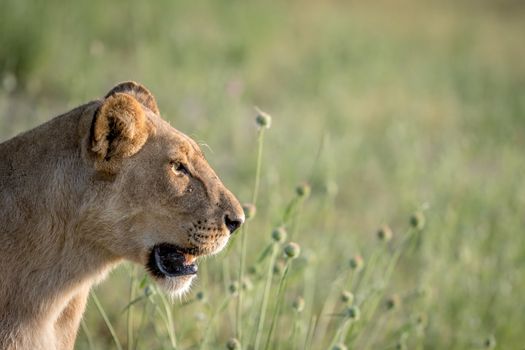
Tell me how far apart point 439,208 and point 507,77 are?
Result: 23.7 feet

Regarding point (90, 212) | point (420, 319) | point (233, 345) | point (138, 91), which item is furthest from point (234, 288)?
point (420, 319)

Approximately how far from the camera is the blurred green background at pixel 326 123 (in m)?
4.72

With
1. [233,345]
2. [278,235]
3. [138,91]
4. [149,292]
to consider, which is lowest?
[233,345]

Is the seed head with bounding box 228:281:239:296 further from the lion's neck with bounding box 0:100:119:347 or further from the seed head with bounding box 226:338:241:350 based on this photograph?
the lion's neck with bounding box 0:100:119:347

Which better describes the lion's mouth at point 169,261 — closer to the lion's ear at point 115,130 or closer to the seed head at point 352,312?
the lion's ear at point 115,130

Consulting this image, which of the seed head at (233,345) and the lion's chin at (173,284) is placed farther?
the seed head at (233,345)

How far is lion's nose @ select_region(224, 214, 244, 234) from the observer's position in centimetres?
281

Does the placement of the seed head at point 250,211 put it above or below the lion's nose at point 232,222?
below

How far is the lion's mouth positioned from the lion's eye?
0.74ft

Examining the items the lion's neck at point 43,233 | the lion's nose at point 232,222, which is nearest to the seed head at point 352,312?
the lion's nose at point 232,222

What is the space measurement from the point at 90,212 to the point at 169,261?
11.9 inches

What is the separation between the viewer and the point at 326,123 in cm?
824

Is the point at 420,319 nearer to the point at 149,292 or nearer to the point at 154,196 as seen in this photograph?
the point at 149,292

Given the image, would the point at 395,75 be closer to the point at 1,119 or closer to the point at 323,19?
the point at 323,19
